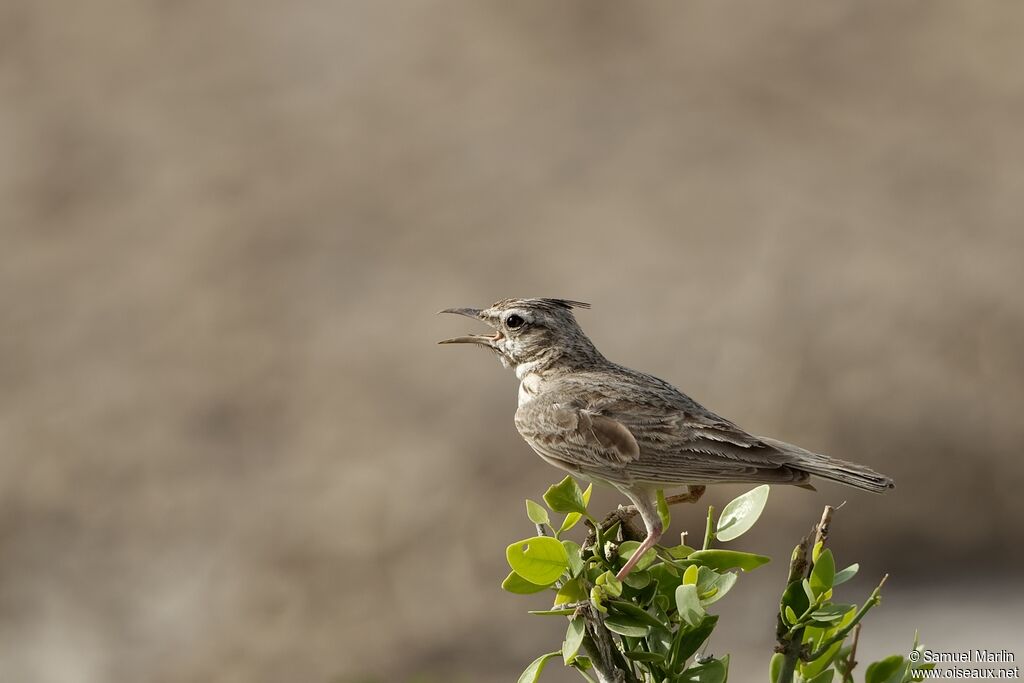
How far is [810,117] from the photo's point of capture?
41.0ft

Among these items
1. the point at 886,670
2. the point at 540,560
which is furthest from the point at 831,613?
the point at 540,560

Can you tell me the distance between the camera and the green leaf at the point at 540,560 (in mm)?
2807

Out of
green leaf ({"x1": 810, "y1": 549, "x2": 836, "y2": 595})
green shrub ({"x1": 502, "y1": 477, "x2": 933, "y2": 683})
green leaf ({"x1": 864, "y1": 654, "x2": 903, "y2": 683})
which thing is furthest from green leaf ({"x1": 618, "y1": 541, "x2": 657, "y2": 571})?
green leaf ({"x1": 864, "y1": 654, "x2": 903, "y2": 683})

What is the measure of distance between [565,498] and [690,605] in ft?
1.71

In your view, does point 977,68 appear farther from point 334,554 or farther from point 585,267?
point 334,554

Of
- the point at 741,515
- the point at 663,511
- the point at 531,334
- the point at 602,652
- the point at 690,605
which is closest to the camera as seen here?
the point at 690,605

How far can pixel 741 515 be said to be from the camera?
3.04 m

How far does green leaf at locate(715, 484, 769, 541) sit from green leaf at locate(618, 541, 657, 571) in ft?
0.54

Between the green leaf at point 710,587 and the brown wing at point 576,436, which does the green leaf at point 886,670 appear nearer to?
the green leaf at point 710,587

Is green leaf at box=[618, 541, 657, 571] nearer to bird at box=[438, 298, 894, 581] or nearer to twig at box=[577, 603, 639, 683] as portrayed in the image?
bird at box=[438, 298, 894, 581]

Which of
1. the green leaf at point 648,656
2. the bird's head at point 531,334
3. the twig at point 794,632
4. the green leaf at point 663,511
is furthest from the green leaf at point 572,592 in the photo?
the bird's head at point 531,334

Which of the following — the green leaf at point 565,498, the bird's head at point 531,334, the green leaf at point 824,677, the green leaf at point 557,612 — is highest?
the bird's head at point 531,334

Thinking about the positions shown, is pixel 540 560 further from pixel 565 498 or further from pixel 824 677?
pixel 824 677

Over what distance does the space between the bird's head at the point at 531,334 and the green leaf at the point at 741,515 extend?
1.97 metres
